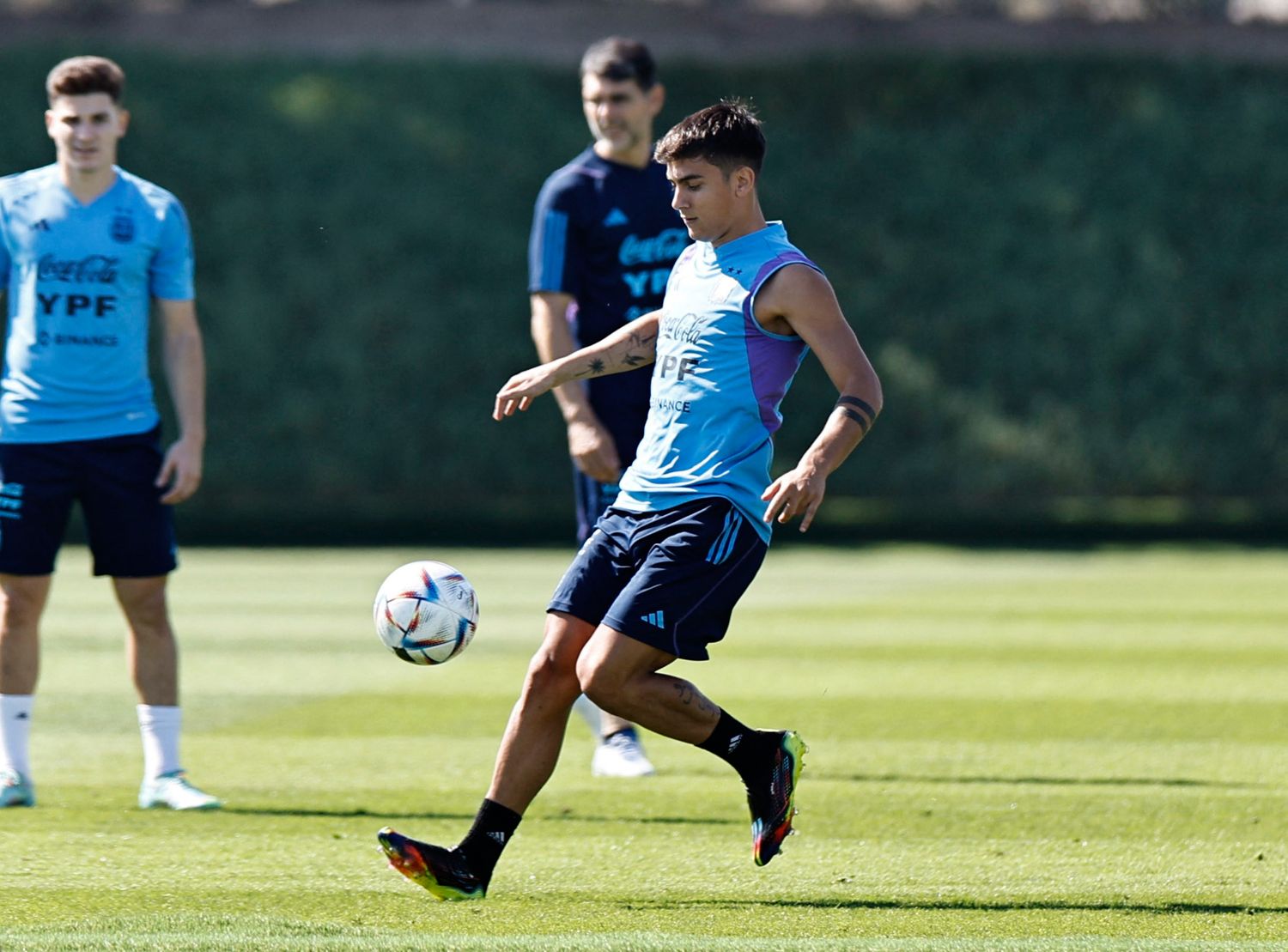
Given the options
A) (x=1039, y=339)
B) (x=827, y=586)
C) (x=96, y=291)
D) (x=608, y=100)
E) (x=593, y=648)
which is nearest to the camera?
(x=593, y=648)

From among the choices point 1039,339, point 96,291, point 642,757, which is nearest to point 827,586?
point 1039,339

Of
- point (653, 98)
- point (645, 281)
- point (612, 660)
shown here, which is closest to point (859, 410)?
point (612, 660)

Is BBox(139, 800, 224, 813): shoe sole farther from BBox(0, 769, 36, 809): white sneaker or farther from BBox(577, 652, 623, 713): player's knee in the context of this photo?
BBox(577, 652, 623, 713): player's knee

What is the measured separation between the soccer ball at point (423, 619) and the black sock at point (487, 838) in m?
0.52

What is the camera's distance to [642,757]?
295 inches

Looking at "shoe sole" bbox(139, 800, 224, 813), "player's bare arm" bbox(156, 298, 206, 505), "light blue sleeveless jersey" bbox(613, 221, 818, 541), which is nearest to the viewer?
"light blue sleeveless jersey" bbox(613, 221, 818, 541)

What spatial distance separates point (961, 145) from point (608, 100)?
14.6 meters

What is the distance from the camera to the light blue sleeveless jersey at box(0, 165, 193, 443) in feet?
21.7

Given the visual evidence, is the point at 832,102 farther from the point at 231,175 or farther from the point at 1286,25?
the point at 231,175

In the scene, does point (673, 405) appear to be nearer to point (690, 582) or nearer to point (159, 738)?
point (690, 582)

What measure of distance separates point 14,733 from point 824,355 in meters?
3.15

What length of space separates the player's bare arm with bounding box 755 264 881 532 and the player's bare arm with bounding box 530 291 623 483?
1833 millimetres

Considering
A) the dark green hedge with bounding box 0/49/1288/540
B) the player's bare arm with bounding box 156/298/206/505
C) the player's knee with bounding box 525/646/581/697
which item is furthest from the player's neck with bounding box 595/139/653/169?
the dark green hedge with bounding box 0/49/1288/540

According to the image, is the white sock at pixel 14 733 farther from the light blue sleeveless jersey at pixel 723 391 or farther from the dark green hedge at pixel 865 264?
the dark green hedge at pixel 865 264
